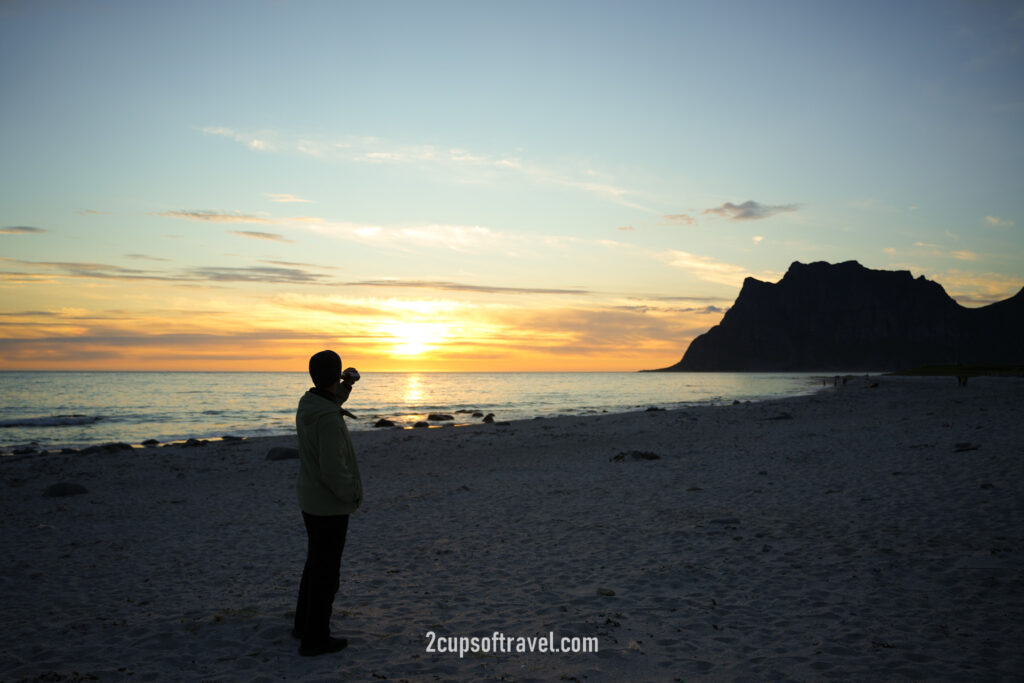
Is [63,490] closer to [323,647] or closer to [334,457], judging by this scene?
[323,647]

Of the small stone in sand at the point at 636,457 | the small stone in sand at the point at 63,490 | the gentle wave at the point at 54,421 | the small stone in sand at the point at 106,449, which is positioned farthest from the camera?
the gentle wave at the point at 54,421

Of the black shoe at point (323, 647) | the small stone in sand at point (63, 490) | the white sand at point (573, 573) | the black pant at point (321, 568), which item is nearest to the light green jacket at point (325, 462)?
the black pant at point (321, 568)

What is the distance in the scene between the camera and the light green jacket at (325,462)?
16.7 feet

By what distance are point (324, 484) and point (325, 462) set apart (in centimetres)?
26

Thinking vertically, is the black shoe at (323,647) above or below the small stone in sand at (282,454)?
above

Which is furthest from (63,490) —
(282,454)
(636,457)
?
(636,457)

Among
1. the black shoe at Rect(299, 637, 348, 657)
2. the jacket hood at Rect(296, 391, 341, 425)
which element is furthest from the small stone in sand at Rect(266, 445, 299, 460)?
the jacket hood at Rect(296, 391, 341, 425)

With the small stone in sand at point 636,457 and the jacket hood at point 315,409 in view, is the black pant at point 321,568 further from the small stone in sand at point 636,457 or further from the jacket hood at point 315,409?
the small stone in sand at point 636,457

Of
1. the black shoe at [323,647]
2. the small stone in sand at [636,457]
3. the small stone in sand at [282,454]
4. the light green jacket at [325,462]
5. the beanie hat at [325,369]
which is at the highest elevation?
the beanie hat at [325,369]

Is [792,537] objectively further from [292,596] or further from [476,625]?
[292,596]

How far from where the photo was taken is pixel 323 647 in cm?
554

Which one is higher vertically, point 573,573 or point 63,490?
point 573,573

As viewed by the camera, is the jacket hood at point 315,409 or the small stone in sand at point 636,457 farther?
the small stone in sand at point 636,457

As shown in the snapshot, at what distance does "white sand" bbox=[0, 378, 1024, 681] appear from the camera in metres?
5.34
